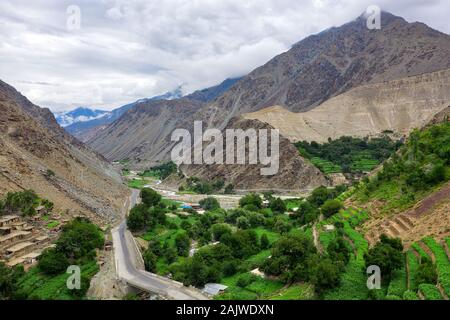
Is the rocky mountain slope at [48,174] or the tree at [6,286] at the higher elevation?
the rocky mountain slope at [48,174]

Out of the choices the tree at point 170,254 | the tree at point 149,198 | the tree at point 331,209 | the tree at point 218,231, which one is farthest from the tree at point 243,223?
the tree at point 149,198

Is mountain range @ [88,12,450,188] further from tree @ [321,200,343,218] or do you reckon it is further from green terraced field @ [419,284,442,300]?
green terraced field @ [419,284,442,300]

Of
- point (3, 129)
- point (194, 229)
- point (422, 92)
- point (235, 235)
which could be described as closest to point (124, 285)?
point (235, 235)

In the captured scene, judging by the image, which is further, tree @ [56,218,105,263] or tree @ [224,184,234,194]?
tree @ [224,184,234,194]

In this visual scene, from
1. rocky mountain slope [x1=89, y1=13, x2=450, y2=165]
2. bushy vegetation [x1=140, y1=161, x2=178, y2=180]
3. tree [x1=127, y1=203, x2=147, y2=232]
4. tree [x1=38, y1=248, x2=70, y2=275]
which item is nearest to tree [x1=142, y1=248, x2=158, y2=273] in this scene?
tree [x1=38, y1=248, x2=70, y2=275]

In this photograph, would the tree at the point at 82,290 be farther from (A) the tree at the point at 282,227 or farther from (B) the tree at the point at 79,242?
(A) the tree at the point at 282,227

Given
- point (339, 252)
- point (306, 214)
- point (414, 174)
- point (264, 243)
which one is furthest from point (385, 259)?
point (306, 214)

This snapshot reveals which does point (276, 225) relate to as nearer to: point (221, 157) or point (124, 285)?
point (124, 285)
